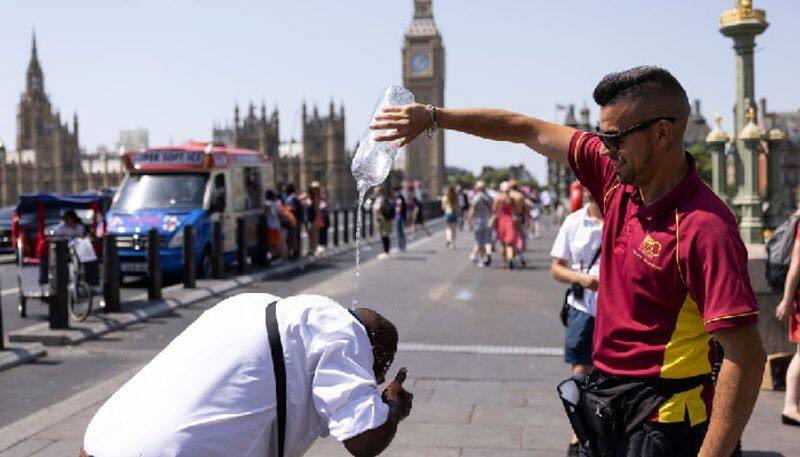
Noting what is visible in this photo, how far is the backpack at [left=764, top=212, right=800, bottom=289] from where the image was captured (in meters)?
6.71

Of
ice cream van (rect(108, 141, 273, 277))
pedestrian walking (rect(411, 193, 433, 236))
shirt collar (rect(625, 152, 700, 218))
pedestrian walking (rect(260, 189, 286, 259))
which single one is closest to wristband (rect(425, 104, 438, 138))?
shirt collar (rect(625, 152, 700, 218))

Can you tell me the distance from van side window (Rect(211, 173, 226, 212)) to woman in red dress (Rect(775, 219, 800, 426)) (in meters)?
12.6

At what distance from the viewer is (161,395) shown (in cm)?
252

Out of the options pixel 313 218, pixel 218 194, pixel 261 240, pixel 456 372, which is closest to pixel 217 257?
pixel 218 194

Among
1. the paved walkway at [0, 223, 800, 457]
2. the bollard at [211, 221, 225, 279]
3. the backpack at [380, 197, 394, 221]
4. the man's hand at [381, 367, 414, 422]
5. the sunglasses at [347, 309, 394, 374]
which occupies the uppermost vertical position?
the sunglasses at [347, 309, 394, 374]

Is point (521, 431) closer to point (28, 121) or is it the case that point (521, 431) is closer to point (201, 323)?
point (201, 323)

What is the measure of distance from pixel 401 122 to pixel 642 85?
0.83 m

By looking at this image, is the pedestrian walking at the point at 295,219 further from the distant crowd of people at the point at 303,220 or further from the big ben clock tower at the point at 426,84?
the big ben clock tower at the point at 426,84

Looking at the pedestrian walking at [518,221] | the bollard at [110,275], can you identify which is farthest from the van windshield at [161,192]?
the pedestrian walking at [518,221]

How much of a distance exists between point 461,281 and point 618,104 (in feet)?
45.3

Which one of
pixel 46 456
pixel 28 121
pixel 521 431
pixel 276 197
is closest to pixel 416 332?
pixel 521 431

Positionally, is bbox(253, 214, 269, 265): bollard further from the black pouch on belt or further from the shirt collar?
the shirt collar

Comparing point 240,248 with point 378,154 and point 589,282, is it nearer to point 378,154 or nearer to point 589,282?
point 589,282

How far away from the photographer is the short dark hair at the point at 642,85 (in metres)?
2.74
